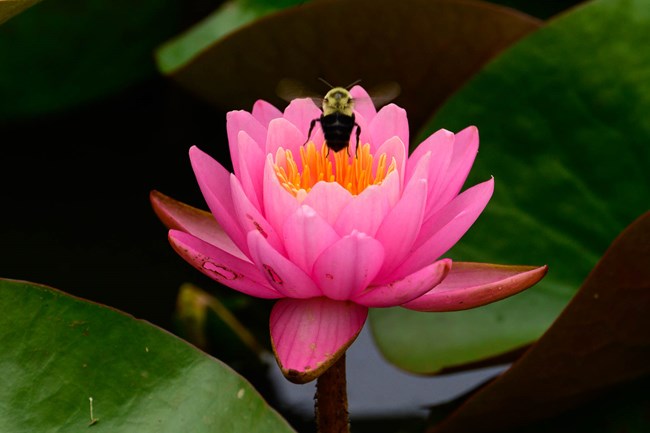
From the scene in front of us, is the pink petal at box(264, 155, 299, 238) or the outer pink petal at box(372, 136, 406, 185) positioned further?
the outer pink petal at box(372, 136, 406, 185)

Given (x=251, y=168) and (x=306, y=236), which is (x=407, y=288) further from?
(x=251, y=168)

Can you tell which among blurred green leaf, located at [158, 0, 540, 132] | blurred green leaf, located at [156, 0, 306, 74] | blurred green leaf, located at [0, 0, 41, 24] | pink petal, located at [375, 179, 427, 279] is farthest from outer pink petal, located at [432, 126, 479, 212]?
blurred green leaf, located at [156, 0, 306, 74]

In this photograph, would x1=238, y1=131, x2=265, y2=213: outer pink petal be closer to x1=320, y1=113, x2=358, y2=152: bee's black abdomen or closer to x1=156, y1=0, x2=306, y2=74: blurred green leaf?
x1=320, y1=113, x2=358, y2=152: bee's black abdomen

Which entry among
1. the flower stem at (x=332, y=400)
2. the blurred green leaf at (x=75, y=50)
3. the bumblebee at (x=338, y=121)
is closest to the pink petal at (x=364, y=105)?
the bumblebee at (x=338, y=121)

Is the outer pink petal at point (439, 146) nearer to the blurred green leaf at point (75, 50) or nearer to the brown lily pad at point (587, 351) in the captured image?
the brown lily pad at point (587, 351)

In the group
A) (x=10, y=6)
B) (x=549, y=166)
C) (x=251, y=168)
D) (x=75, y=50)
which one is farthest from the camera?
(x=75, y=50)

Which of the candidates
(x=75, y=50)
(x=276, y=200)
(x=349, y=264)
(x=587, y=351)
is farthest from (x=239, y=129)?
(x=75, y=50)
